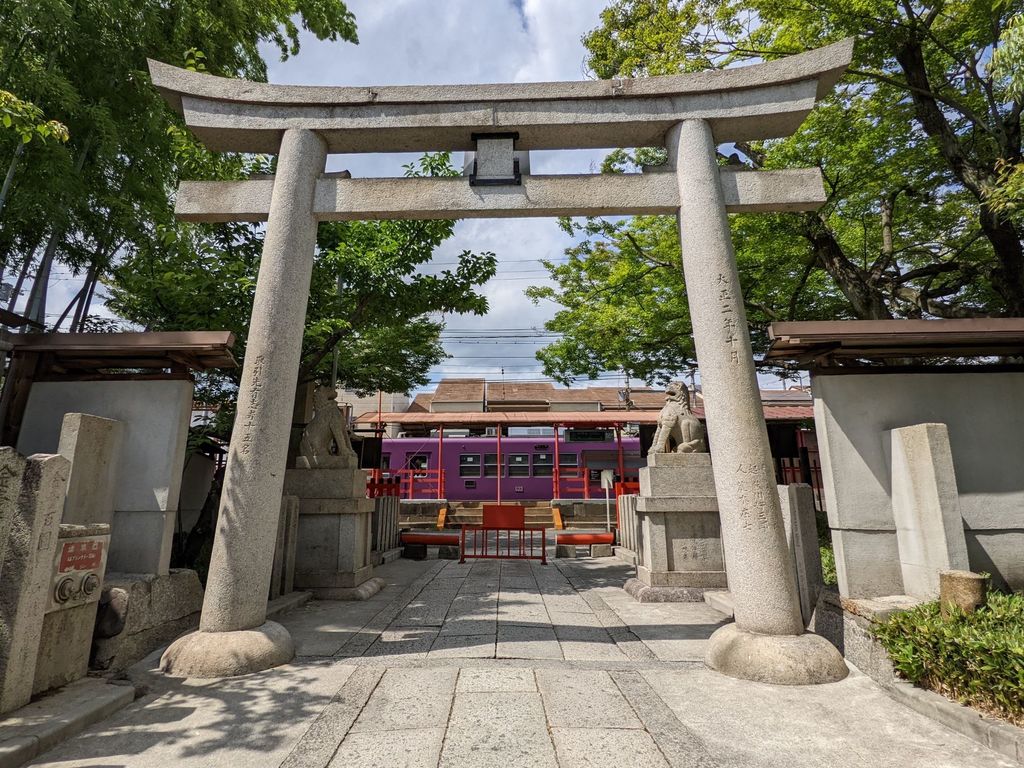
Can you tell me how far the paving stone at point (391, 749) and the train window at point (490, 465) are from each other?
16.9m

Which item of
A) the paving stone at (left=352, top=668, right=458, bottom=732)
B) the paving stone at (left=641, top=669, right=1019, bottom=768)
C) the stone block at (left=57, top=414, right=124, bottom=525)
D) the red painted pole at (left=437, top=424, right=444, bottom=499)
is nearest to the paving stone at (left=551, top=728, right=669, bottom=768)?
the paving stone at (left=641, top=669, right=1019, bottom=768)

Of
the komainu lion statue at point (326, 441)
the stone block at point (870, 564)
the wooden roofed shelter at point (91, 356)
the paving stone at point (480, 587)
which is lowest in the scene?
the paving stone at point (480, 587)

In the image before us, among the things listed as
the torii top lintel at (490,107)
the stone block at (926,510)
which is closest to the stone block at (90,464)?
the torii top lintel at (490,107)

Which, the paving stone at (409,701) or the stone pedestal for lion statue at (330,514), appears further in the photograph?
the stone pedestal for lion statue at (330,514)

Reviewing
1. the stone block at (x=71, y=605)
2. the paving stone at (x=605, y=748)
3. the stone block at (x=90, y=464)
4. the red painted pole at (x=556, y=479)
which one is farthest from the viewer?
the red painted pole at (x=556, y=479)

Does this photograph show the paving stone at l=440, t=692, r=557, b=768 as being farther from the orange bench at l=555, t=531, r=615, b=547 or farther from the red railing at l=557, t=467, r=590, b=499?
the red railing at l=557, t=467, r=590, b=499

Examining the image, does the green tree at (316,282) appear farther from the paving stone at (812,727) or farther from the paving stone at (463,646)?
the paving stone at (812,727)

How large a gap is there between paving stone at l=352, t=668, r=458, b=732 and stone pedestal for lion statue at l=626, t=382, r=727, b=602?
13.0 ft

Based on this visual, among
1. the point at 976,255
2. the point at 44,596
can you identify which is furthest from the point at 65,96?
the point at 976,255

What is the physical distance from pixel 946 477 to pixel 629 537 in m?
6.86

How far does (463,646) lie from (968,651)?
3.84m

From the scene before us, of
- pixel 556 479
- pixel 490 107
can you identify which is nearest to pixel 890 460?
pixel 490 107

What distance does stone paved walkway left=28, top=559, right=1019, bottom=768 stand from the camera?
9.68 ft

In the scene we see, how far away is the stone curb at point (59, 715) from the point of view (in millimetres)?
2900
